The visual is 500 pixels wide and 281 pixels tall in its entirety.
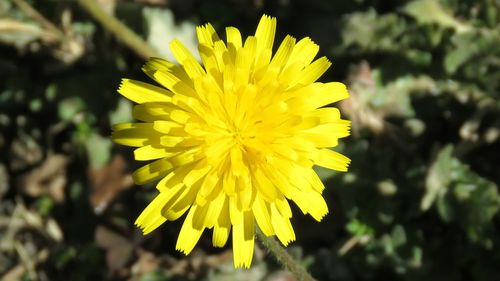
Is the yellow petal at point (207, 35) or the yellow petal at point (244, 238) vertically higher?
the yellow petal at point (207, 35)

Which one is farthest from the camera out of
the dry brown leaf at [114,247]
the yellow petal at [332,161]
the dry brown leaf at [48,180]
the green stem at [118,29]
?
the dry brown leaf at [48,180]

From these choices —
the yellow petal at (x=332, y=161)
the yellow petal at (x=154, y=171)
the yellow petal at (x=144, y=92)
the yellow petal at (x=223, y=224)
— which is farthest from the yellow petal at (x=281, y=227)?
the yellow petal at (x=144, y=92)

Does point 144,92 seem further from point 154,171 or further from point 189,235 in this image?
point 189,235

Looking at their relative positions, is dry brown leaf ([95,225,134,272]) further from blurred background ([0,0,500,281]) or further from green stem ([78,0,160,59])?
green stem ([78,0,160,59])

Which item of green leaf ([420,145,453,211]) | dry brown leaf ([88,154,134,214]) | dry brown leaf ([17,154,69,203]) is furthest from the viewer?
dry brown leaf ([17,154,69,203])

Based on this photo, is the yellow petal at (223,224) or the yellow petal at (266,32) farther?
the yellow petal at (266,32)

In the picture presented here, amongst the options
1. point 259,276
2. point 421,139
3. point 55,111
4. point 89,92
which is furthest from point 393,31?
point 55,111

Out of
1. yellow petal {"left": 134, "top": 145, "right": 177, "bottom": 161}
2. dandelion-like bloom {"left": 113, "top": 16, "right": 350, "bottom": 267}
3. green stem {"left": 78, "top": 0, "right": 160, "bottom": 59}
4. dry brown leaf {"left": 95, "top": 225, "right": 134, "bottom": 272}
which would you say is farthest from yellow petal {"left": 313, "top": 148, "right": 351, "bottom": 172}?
dry brown leaf {"left": 95, "top": 225, "right": 134, "bottom": 272}

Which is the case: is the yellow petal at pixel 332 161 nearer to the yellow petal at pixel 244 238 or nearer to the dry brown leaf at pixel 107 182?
the yellow petal at pixel 244 238
